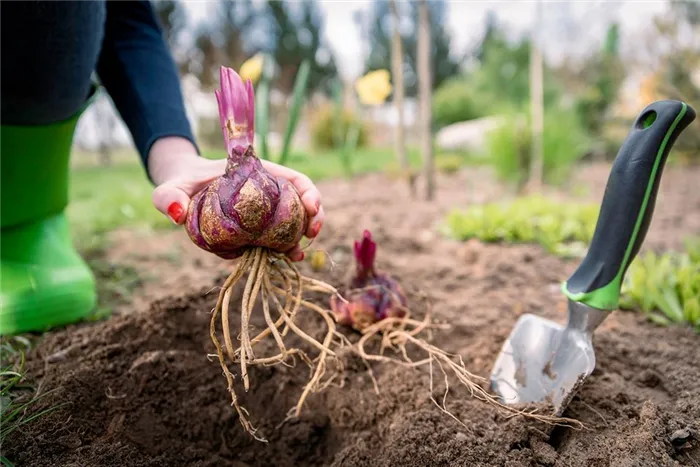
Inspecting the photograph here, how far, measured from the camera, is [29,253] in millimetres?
1452

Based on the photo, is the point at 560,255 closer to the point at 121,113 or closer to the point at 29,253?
the point at 121,113

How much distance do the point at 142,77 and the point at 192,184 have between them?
1.93 feet

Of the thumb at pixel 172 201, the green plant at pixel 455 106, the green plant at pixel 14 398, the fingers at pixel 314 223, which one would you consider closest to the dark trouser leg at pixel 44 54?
the thumb at pixel 172 201

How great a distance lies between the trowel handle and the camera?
925 mm

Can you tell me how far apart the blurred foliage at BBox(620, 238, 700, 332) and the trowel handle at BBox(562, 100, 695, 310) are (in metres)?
0.52

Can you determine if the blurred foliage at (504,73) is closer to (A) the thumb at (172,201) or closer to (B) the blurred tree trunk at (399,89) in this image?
(B) the blurred tree trunk at (399,89)

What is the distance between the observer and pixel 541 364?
112 cm

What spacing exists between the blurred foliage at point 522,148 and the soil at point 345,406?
8.34 ft

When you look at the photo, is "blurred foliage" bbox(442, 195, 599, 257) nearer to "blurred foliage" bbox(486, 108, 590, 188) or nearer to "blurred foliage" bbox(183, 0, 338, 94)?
"blurred foliage" bbox(486, 108, 590, 188)

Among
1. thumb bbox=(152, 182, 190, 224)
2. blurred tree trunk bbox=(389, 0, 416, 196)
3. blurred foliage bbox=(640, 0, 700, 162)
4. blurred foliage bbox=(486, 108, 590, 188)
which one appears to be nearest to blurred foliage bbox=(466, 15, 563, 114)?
blurred foliage bbox=(640, 0, 700, 162)

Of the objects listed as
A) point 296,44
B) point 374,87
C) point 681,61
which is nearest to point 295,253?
point 374,87

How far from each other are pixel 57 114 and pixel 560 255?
1959mm

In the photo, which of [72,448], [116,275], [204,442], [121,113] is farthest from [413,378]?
[116,275]

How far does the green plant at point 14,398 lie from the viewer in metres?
0.90
